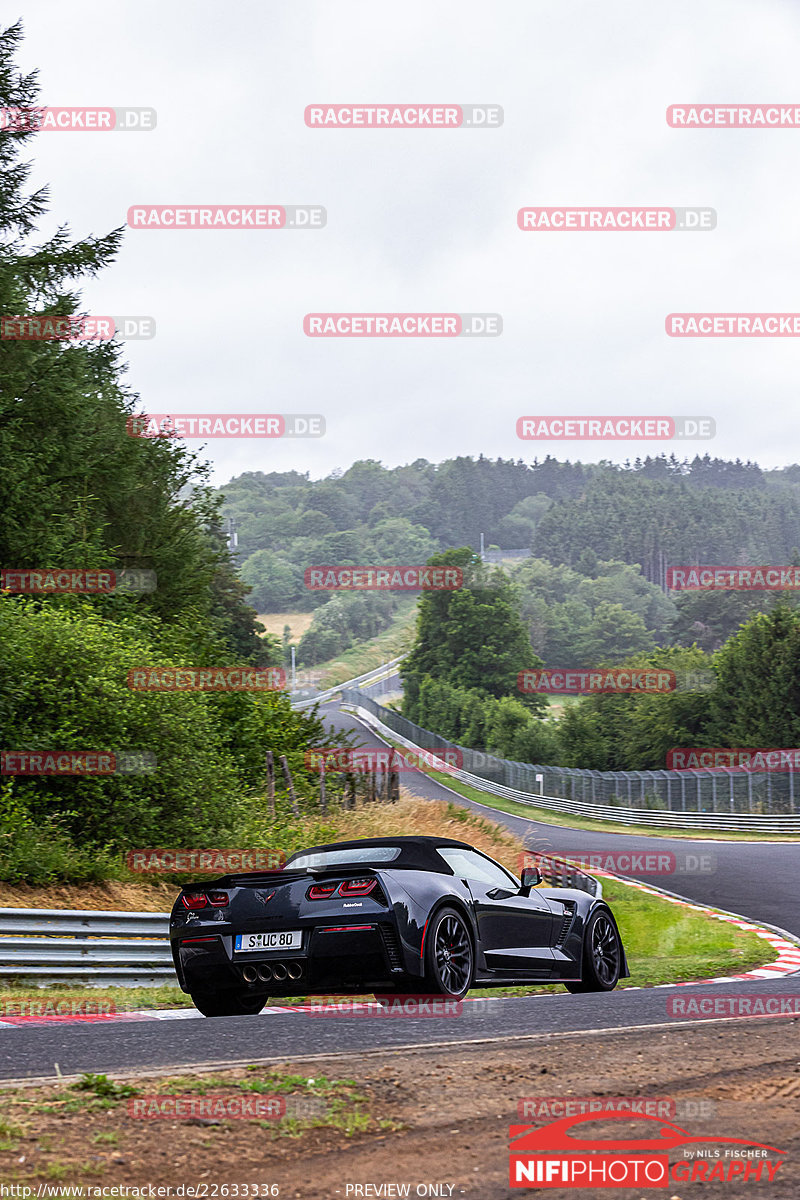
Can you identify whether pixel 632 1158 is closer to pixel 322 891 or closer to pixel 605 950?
pixel 322 891

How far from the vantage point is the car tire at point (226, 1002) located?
8.76 m

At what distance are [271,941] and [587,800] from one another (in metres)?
53.6

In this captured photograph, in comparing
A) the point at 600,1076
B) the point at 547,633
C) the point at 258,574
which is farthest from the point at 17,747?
the point at 258,574

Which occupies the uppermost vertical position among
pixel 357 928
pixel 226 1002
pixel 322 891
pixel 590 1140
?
pixel 322 891

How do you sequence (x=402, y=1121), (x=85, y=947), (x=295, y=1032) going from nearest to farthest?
(x=402, y=1121) → (x=295, y=1032) → (x=85, y=947)

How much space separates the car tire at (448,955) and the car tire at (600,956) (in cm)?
209

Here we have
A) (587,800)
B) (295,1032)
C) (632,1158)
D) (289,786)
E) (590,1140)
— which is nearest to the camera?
(632,1158)

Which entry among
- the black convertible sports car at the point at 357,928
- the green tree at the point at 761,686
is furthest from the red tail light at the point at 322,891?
the green tree at the point at 761,686

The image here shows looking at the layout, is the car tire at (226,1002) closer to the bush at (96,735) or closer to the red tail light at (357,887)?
the red tail light at (357,887)

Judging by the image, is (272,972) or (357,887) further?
(272,972)

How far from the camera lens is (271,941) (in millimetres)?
8117

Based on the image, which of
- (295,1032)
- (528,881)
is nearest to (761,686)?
(528,881)

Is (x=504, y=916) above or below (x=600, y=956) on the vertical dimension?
above

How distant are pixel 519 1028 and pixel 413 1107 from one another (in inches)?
107
